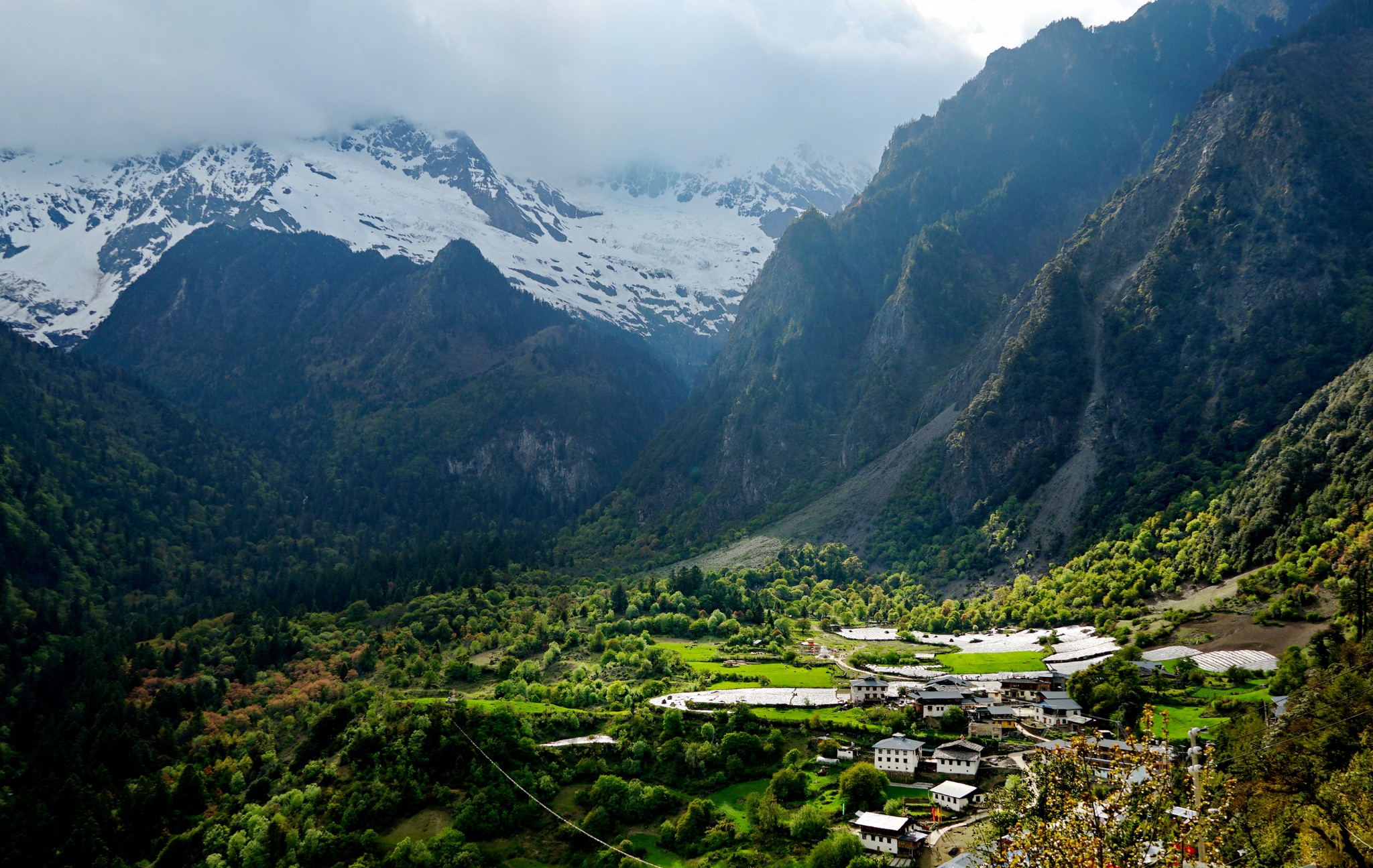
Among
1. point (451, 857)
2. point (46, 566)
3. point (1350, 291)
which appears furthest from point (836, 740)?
point (46, 566)

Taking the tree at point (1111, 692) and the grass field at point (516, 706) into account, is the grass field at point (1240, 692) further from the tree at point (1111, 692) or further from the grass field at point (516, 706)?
the grass field at point (516, 706)

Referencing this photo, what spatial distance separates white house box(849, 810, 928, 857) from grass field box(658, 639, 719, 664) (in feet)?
197

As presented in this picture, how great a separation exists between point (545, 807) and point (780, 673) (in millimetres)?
39554

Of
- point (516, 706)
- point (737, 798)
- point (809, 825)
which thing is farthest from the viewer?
point (516, 706)

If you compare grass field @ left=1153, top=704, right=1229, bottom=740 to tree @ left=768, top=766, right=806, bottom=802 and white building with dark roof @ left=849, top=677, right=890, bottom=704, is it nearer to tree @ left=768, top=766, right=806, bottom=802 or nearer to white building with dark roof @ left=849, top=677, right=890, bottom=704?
white building with dark roof @ left=849, top=677, right=890, bottom=704

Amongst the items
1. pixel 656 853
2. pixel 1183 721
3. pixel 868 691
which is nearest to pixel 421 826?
pixel 656 853

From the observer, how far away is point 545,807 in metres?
85.2

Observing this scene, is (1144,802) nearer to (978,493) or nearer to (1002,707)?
(1002,707)

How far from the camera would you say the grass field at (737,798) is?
255 ft

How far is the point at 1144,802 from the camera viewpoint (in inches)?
1216

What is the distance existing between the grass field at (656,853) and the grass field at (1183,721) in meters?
36.8

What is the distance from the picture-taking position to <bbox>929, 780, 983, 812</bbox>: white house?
68500mm

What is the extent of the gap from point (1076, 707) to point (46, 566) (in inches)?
7047

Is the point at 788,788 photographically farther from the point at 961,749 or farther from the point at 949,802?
the point at 961,749
